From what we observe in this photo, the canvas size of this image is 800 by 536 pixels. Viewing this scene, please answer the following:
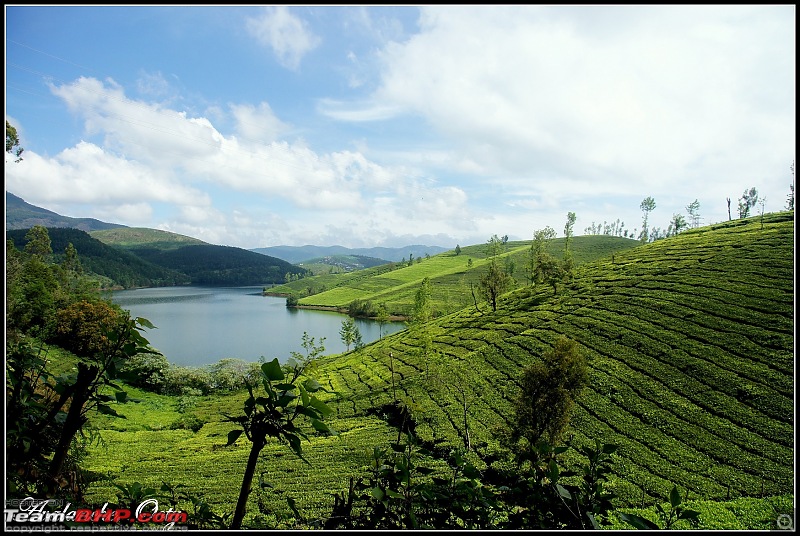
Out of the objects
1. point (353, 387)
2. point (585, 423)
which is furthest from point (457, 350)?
point (585, 423)

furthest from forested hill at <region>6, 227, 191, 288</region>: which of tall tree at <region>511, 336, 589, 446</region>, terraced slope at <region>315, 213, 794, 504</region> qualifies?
tall tree at <region>511, 336, 589, 446</region>

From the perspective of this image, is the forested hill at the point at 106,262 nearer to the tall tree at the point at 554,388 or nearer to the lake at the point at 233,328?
the lake at the point at 233,328

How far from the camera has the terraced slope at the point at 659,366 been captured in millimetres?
16984

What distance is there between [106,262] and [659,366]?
157397 millimetres

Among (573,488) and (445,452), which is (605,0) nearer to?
(573,488)

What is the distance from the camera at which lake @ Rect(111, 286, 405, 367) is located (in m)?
61.0

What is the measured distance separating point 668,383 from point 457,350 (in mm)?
16211

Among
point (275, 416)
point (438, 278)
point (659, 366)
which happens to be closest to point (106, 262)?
point (438, 278)

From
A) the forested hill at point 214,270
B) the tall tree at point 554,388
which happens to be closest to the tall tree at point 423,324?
the tall tree at point 554,388

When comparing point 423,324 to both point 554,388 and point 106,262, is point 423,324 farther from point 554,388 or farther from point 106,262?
point 106,262

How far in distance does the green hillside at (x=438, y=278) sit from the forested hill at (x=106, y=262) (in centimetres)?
4686

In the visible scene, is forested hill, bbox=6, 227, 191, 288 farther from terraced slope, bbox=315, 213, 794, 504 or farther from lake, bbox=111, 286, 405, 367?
terraced slope, bbox=315, 213, 794, 504

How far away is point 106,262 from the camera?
429ft

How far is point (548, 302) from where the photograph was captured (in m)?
40.0
